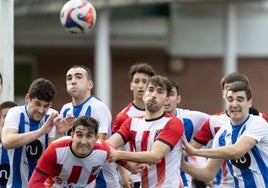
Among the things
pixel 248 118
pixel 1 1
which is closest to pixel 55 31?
pixel 1 1

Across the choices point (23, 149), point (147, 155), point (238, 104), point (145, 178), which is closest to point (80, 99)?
point (23, 149)

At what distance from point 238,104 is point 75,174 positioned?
5.82 ft

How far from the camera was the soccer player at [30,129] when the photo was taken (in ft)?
29.6

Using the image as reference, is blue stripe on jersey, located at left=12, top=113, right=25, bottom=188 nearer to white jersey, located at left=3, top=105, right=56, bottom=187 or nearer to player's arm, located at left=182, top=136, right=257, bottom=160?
white jersey, located at left=3, top=105, right=56, bottom=187

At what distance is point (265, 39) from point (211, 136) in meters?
15.2

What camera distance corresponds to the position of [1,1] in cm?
1129

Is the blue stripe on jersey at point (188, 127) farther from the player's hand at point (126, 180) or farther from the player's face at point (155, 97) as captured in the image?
the player's face at point (155, 97)

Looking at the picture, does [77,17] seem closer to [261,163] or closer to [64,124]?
[64,124]

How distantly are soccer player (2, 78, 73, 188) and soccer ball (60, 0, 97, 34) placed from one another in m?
1.73

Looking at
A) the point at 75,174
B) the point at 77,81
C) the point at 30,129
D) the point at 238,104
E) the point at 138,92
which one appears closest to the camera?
the point at 75,174

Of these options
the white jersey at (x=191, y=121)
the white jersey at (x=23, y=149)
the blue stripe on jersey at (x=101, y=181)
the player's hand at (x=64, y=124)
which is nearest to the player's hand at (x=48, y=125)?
the player's hand at (x=64, y=124)

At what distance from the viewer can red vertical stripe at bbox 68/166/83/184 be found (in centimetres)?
880

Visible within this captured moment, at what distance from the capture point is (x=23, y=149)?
9.72m

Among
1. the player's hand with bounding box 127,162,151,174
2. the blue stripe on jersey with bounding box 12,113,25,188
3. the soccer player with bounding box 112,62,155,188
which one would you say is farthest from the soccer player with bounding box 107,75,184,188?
the soccer player with bounding box 112,62,155,188
